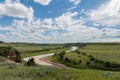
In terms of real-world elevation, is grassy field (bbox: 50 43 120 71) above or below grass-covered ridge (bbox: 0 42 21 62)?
below

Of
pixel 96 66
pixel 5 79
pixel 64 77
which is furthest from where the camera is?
pixel 96 66

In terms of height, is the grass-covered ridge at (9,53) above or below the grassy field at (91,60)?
above

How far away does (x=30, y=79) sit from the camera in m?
16.9

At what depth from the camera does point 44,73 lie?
19234 mm

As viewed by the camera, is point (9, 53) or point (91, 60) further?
point (91, 60)

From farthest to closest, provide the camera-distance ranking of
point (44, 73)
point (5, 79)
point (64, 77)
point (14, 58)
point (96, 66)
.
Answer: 1. point (96, 66)
2. point (14, 58)
3. point (44, 73)
4. point (64, 77)
5. point (5, 79)

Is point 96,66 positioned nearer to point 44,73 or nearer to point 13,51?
point 13,51

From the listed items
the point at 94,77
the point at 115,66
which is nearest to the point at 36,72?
the point at 94,77

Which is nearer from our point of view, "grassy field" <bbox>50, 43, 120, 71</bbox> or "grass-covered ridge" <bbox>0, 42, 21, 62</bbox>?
"grass-covered ridge" <bbox>0, 42, 21, 62</bbox>

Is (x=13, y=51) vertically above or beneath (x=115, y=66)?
above

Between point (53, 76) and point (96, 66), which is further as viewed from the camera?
point (96, 66)

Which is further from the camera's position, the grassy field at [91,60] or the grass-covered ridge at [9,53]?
the grassy field at [91,60]

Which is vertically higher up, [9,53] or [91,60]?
[9,53]

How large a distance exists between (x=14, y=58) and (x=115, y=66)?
2587 cm
